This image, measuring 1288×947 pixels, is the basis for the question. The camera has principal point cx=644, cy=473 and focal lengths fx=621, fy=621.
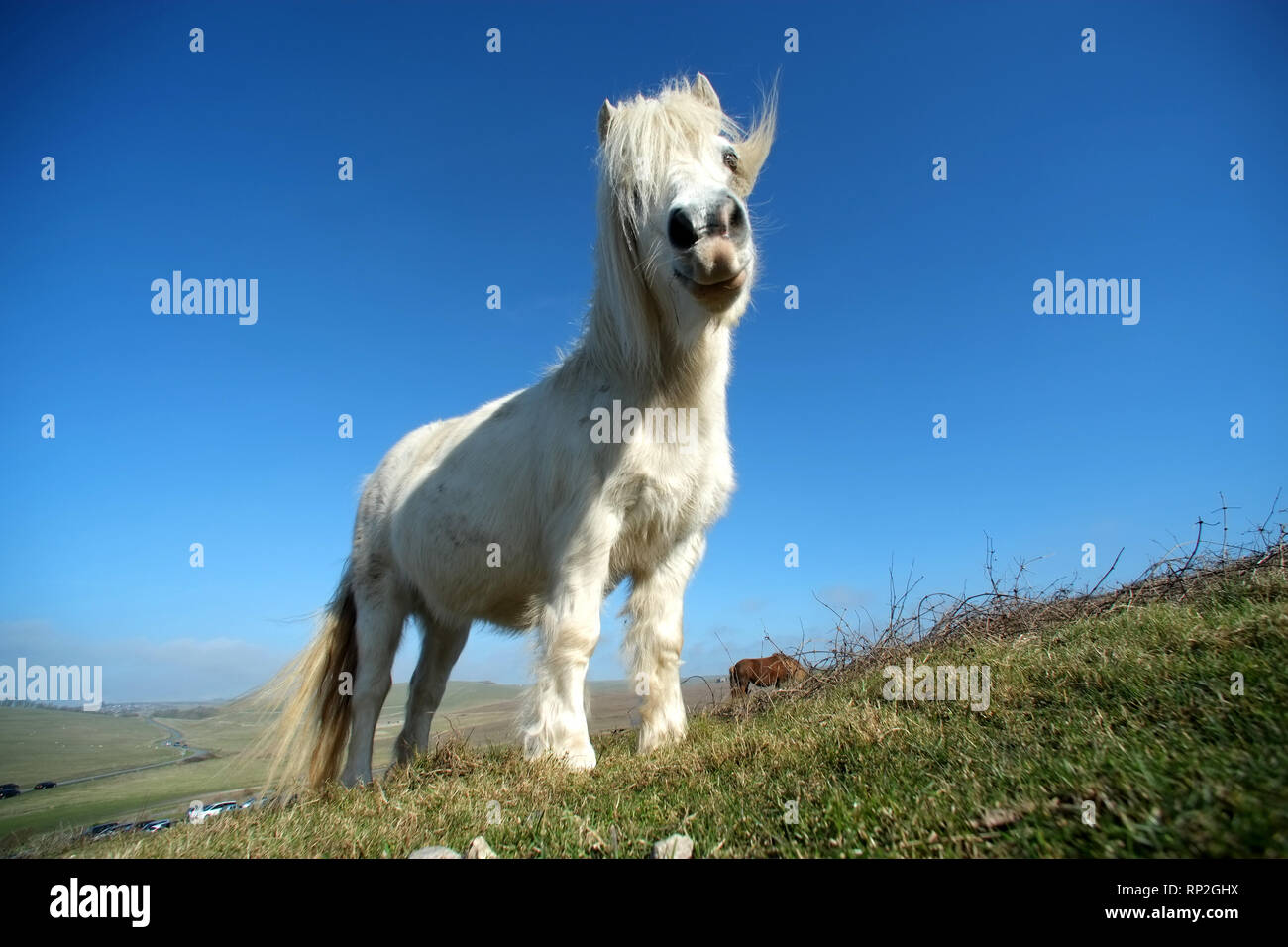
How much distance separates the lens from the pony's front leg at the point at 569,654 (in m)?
3.60

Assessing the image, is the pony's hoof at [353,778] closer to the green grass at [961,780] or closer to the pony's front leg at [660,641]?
the green grass at [961,780]

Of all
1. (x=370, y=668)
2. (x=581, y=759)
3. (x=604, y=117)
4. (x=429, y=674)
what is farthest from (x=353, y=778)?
(x=604, y=117)

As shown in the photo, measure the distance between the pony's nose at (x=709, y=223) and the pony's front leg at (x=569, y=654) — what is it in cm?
167

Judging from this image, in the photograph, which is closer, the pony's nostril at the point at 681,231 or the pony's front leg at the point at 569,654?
the pony's nostril at the point at 681,231

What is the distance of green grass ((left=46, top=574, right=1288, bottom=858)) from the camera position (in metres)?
1.45

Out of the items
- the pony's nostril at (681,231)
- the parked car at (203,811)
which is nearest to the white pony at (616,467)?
the pony's nostril at (681,231)

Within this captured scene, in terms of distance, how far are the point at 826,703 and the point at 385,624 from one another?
142 inches

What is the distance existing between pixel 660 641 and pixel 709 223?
2.67 meters


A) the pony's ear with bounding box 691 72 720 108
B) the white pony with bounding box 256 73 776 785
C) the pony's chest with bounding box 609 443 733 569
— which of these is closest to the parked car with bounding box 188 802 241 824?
the white pony with bounding box 256 73 776 785

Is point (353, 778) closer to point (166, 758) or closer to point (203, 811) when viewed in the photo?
point (203, 811)

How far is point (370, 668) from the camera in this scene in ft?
16.9

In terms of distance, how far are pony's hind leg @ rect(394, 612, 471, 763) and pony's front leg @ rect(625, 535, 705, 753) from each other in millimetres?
1953

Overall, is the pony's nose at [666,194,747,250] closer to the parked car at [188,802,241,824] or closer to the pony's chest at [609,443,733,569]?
the pony's chest at [609,443,733,569]
